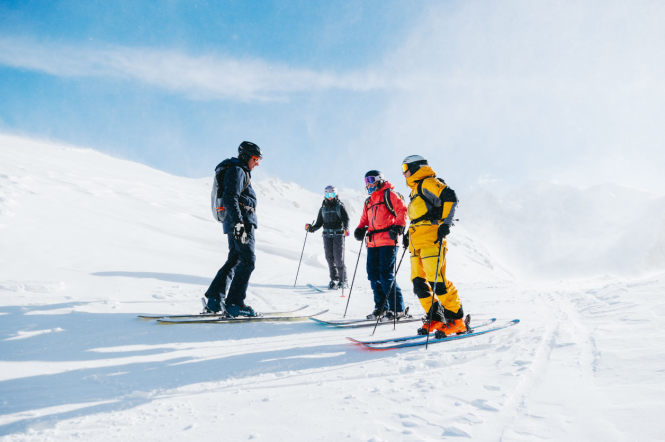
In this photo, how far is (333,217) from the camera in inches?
314

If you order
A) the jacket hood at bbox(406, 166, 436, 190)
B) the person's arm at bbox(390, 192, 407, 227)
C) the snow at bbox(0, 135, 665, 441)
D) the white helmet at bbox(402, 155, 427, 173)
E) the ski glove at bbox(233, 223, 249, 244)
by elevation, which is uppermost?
the white helmet at bbox(402, 155, 427, 173)

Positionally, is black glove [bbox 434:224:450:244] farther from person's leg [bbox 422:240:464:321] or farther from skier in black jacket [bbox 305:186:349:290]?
skier in black jacket [bbox 305:186:349:290]

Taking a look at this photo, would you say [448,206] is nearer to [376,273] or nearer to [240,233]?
[376,273]

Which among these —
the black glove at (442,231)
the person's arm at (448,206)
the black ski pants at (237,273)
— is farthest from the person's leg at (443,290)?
the black ski pants at (237,273)

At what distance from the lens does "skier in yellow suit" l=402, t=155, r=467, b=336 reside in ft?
12.1

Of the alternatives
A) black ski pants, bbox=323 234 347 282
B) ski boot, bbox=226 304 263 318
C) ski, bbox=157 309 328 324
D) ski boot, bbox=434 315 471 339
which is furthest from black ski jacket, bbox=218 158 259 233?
black ski pants, bbox=323 234 347 282

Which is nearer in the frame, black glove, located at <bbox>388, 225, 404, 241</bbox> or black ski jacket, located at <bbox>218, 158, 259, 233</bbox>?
black ski jacket, located at <bbox>218, 158, 259, 233</bbox>

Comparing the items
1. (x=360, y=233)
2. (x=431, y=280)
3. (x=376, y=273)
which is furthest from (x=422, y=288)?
(x=360, y=233)

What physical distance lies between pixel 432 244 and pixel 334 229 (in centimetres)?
433

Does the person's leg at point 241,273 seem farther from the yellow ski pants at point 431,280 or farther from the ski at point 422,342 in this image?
the yellow ski pants at point 431,280

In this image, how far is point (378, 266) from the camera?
4.94 meters

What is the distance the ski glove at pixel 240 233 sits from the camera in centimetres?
399

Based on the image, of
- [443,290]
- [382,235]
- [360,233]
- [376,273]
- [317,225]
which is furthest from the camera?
[317,225]

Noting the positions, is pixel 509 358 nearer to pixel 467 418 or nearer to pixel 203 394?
pixel 467 418
